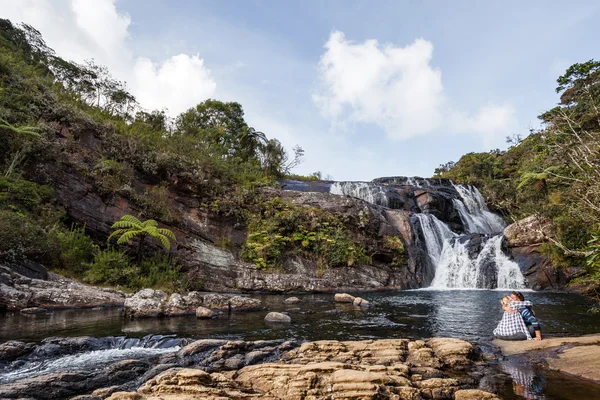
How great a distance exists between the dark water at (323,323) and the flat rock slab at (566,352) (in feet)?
3.44

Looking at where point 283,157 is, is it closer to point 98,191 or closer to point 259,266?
point 259,266

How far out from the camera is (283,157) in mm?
29234

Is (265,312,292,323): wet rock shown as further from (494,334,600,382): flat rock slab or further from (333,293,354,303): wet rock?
(494,334,600,382): flat rock slab

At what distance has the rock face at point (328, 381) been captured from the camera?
3.72m

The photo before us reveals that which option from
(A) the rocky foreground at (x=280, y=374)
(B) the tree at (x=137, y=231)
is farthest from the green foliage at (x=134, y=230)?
(A) the rocky foreground at (x=280, y=374)

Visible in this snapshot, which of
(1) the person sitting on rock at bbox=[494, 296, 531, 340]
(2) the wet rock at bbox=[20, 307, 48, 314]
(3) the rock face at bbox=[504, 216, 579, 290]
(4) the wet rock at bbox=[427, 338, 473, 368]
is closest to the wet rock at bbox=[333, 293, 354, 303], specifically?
(1) the person sitting on rock at bbox=[494, 296, 531, 340]

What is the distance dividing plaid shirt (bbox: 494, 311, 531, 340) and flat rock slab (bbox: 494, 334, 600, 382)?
223 millimetres

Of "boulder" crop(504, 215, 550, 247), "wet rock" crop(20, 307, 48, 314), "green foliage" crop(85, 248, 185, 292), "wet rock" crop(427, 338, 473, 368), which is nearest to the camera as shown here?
"wet rock" crop(427, 338, 473, 368)

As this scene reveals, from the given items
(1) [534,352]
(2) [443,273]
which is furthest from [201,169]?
(1) [534,352]

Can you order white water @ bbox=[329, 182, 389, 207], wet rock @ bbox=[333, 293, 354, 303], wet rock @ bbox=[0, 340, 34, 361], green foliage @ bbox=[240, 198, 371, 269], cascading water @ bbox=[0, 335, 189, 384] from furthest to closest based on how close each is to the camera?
1. white water @ bbox=[329, 182, 389, 207]
2. green foliage @ bbox=[240, 198, 371, 269]
3. wet rock @ bbox=[333, 293, 354, 303]
4. wet rock @ bbox=[0, 340, 34, 361]
5. cascading water @ bbox=[0, 335, 189, 384]

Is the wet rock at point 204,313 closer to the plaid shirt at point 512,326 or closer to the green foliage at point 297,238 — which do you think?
the plaid shirt at point 512,326

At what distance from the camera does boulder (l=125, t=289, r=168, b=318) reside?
8.71 metres

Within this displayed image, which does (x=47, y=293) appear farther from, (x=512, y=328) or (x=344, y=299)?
(x=512, y=328)

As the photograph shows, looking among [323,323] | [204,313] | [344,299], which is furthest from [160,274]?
[323,323]
